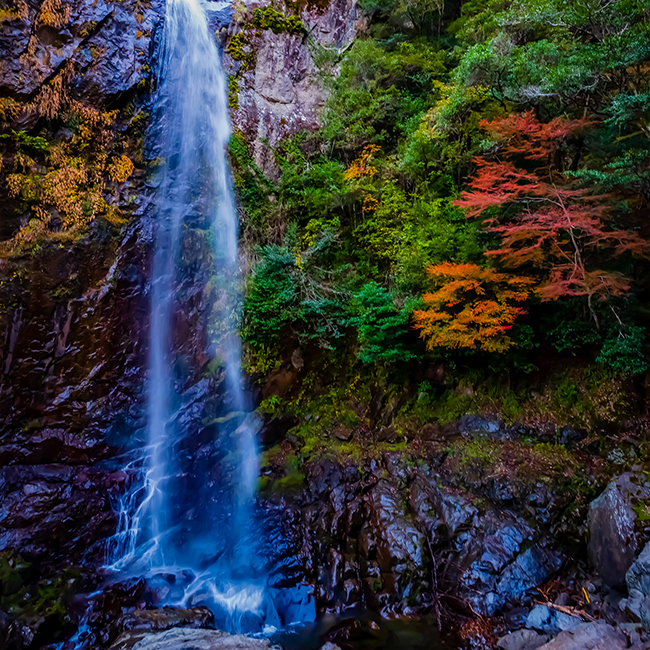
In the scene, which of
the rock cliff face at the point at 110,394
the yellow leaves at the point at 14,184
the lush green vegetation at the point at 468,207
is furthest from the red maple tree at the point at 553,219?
the yellow leaves at the point at 14,184

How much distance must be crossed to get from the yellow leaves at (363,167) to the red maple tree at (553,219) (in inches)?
151

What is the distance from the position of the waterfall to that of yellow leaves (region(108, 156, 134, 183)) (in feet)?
2.25

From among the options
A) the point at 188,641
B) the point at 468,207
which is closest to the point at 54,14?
the point at 468,207

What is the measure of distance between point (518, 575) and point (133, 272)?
9.13 meters

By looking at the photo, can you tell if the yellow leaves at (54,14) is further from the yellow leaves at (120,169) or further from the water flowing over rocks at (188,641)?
the water flowing over rocks at (188,641)

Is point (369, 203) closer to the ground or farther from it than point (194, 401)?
farther from it

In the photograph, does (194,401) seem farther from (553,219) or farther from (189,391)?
(553,219)

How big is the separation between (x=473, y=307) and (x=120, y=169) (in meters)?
8.34

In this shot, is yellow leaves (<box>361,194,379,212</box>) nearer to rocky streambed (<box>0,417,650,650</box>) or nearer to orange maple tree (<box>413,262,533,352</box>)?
orange maple tree (<box>413,262,533,352</box>)

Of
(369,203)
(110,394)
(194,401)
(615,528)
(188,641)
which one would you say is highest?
(369,203)

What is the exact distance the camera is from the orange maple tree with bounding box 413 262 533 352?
6.34 meters

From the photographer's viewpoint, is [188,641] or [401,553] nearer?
[188,641]

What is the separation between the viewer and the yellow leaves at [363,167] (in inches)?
403

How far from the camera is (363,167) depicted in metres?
10.4
